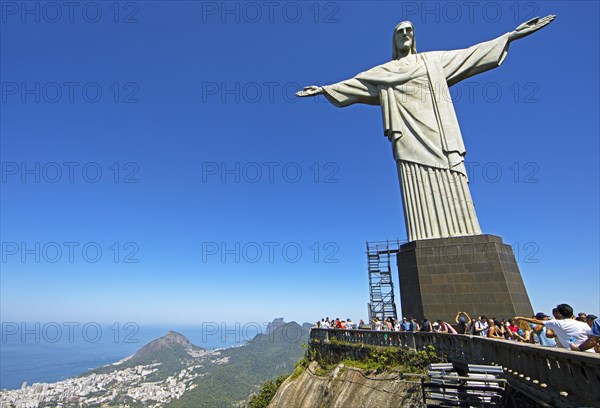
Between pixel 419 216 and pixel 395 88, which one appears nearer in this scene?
pixel 419 216

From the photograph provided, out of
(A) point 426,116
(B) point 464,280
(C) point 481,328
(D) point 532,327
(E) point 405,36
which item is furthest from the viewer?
(E) point 405,36

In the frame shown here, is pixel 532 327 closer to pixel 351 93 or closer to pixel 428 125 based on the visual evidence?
pixel 428 125

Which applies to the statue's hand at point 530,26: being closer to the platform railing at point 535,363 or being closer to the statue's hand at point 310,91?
the statue's hand at point 310,91

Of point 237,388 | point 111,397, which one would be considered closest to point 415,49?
point 237,388

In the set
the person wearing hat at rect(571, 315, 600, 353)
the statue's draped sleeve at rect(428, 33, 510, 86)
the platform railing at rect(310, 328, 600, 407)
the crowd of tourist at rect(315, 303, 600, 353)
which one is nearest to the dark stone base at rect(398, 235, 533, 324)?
the crowd of tourist at rect(315, 303, 600, 353)

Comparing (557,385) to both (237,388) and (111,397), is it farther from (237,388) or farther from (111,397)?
(111,397)

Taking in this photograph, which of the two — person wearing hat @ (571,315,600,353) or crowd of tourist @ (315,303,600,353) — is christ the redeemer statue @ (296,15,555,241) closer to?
crowd of tourist @ (315,303,600,353)

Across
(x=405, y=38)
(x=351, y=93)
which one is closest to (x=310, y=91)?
(x=351, y=93)
